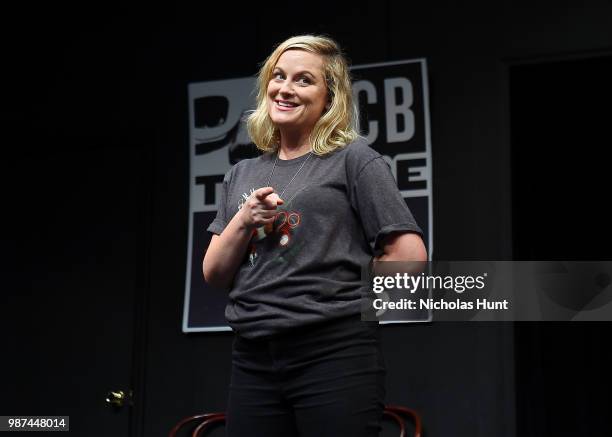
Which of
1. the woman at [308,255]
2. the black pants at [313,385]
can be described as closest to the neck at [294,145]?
the woman at [308,255]

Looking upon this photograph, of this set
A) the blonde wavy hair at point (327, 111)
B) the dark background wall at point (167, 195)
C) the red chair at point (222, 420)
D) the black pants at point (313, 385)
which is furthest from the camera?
the dark background wall at point (167, 195)

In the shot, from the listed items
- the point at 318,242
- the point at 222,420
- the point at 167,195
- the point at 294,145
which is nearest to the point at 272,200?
the point at 318,242

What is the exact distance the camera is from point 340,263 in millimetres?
1616

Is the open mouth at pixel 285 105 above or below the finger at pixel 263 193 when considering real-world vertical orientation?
above

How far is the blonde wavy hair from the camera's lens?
1.73 m

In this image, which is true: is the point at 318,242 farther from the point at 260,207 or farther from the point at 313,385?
the point at 313,385

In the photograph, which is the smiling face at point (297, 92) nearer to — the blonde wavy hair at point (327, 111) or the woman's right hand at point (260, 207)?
the blonde wavy hair at point (327, 111)

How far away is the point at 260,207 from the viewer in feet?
5.19

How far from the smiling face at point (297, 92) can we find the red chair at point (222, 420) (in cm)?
182

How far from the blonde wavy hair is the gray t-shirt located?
39mm

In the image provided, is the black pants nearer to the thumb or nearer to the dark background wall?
the thumb

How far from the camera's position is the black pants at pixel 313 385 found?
5.00 ft

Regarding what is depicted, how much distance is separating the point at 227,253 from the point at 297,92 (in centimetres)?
35

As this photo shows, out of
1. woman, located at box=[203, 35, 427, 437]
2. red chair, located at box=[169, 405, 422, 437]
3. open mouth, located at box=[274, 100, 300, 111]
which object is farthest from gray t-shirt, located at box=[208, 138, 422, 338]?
red chair, located at box=[169, 405, 422, 437]
